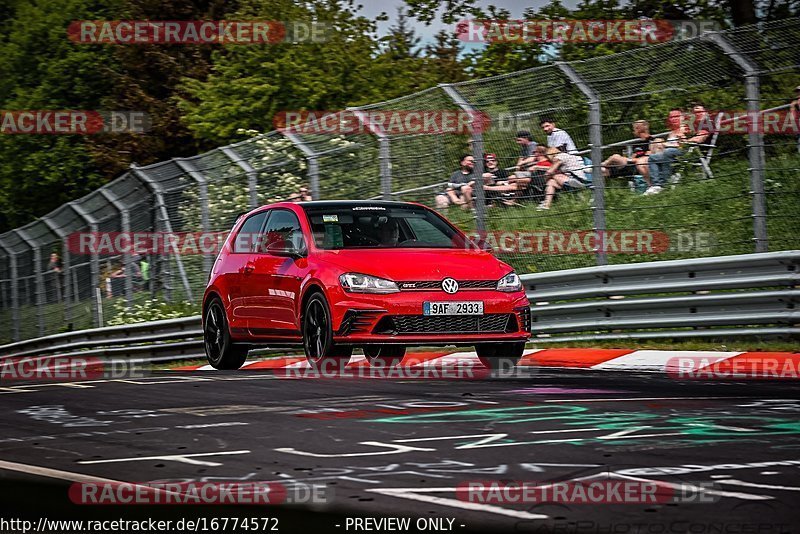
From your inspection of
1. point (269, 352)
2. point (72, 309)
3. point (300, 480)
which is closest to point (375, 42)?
point (72, 309)

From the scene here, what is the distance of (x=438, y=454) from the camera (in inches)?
259

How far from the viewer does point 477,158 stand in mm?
15844

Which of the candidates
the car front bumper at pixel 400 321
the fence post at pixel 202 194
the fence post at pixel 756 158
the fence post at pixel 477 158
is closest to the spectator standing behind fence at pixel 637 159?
the fence post at pixel 756 158

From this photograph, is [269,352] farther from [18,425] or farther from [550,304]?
[18,425]

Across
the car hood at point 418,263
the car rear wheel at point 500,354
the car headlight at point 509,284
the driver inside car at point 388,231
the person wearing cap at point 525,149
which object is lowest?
the car rear wheel at point 500,354

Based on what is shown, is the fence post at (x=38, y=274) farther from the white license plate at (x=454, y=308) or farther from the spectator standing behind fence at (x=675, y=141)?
the white license plate at (x=454, y=308)

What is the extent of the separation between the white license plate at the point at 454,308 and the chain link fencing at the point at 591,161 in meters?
3.13

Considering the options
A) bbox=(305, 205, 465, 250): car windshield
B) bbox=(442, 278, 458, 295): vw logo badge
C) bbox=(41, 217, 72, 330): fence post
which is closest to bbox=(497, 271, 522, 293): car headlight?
bbox=(442, 278, 458, 295): vw logo badge

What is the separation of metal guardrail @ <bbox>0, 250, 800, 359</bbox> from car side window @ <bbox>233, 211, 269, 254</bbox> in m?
2.92

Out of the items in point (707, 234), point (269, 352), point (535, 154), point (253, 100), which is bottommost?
point (269, 352)

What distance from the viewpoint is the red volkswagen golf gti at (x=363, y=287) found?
11.4m

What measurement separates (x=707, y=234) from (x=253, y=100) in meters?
25.5

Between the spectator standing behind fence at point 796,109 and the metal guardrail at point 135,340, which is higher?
the spectator standing behind fence at point 796,109

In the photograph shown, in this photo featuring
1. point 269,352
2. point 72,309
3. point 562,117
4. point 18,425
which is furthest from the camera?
point 72,309
